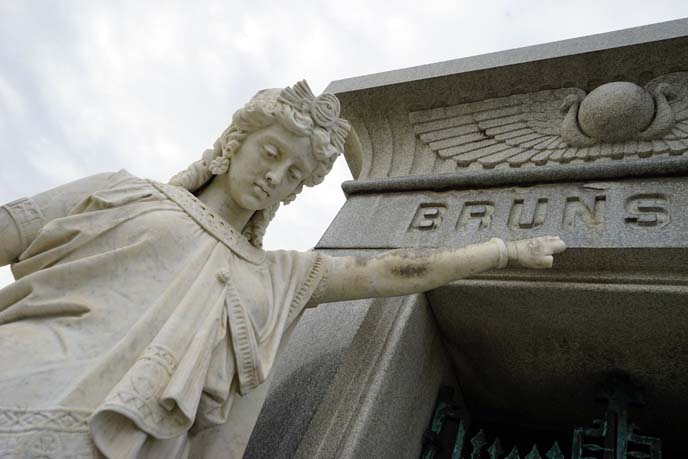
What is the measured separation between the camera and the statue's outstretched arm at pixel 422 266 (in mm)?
2326

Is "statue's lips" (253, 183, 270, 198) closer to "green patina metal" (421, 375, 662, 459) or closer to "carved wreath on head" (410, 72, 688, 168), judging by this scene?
"green patina metal" (421, 375, 662, 459)

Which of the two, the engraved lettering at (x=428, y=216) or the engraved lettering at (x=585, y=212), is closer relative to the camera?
the engraved lettering at (x=585, y=212)

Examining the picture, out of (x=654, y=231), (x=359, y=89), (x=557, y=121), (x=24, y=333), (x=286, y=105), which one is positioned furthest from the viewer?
(x=359, y=89)

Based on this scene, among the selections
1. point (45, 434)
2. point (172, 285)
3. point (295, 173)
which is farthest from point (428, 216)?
point (45, 434)

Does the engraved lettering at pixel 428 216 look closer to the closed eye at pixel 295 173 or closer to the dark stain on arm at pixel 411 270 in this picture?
the dark stain on arm at pixel 411 270

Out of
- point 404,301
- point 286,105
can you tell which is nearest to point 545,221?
point 404,301

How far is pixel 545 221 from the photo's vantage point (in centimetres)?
291

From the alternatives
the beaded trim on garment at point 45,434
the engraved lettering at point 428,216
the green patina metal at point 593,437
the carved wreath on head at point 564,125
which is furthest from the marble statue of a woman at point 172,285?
the carved wreath on head at point 564,125

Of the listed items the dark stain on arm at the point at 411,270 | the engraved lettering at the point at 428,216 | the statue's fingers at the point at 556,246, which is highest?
the engraved lettering at the point at 428,216

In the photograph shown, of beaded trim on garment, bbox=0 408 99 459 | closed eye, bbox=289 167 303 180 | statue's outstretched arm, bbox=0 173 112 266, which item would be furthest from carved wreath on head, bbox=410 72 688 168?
beaded trim on garment, bbox=0 408 99 459

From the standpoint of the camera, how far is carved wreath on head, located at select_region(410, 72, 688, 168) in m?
3.26

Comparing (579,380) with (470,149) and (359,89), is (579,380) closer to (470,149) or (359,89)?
(470,149)

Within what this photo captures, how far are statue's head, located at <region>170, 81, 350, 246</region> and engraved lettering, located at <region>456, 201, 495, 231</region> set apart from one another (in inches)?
39.8

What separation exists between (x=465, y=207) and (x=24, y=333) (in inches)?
90.8
